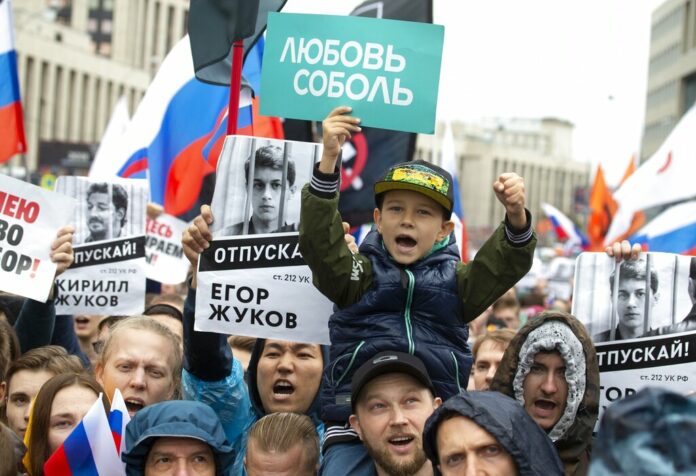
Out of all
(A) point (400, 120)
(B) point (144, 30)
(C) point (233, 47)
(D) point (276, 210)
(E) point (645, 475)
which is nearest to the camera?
(E) point (645, 475)

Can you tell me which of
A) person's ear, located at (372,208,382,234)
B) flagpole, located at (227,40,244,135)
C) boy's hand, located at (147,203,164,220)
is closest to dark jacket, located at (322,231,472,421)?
person's ear, located at (372,208,382,234)

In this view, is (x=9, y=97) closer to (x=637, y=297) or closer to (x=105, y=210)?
(x=105, y=210)

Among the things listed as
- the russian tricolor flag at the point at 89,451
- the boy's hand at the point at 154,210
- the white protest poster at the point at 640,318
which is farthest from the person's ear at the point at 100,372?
the boy's hand at the point at 154,210

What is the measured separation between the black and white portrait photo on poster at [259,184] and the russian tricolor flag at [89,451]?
0.91 m

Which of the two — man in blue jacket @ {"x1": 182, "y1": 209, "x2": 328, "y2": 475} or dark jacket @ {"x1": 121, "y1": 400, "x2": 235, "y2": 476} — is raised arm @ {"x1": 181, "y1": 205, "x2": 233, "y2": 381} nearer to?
man in blue jacket @ {"x1": 182, "y1": 209, "x2": 328, "y2": 475}

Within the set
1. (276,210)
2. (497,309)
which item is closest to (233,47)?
(276,210)

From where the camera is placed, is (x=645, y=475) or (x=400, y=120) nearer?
(x=645, y=475)

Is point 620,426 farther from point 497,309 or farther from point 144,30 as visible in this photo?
point 144,30

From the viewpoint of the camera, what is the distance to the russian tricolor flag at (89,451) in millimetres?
4152

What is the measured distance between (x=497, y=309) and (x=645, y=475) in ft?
23.9

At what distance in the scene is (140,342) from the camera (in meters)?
4.92

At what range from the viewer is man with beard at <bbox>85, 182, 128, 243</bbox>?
6887 millimetres

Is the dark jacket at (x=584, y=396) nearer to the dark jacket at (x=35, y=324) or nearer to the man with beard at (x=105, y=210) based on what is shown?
the dark jacket at (x=35, y=324)

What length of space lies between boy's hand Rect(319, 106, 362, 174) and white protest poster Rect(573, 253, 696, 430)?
3.79 ft
